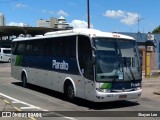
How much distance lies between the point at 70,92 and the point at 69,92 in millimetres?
111

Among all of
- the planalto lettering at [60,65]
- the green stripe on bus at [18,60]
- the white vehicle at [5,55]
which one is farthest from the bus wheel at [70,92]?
the white vehicle at [5,55]

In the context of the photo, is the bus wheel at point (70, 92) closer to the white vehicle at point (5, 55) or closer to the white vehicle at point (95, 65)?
the white vehicle at point (95, 65)

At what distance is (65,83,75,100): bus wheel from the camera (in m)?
15.4

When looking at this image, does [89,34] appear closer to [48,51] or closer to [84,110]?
[84,110]

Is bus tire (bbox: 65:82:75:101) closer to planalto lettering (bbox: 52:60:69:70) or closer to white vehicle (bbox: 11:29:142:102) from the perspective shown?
white vehicle (bbox: 11:29:142:102)

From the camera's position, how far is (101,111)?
1321 cm

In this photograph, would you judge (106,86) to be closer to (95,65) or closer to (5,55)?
(95,65)

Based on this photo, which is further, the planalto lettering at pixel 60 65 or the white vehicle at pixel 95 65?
the planalto lettering at pixel 60 65

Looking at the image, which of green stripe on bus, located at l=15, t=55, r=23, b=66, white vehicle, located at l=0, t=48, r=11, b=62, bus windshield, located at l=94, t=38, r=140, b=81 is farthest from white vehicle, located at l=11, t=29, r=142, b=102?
white vehicle, located at l=0, t=48, r=11, b=62

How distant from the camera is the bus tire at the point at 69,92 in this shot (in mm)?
15352

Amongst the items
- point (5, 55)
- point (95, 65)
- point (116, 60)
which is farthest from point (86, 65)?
point (5, 55)

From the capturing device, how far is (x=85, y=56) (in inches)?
564

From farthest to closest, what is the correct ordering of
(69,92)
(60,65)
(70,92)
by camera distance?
(60,65) → (69,92) → (70,92)

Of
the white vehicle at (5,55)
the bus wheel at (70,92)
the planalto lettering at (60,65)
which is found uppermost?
the white vehicle at (5,55)
